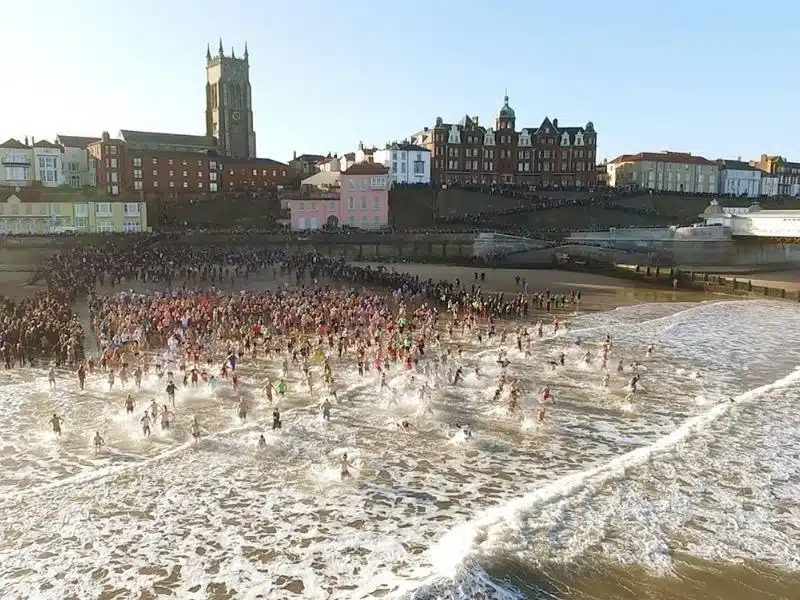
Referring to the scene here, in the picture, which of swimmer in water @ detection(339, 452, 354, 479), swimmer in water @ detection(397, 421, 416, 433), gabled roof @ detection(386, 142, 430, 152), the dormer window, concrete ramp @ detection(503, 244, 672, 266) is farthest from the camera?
the dormer window

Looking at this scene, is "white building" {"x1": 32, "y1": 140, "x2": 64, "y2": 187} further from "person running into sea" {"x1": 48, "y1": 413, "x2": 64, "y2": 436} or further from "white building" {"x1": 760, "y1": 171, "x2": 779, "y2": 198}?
"white building" {"x1": 760, "y1": 171, "x2": 779, "y2": 198}

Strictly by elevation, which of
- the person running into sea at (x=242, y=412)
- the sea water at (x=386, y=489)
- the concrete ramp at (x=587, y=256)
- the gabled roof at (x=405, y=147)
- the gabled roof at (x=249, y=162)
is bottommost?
the sea water at (x=386, y=489)

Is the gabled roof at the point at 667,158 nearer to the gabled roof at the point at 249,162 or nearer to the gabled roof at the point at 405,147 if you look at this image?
the gabled roof at the point at 405,147

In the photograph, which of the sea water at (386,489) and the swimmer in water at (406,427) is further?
the swimmer in water at (406,427)

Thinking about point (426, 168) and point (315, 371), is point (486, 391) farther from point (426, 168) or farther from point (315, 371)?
point (426, 168)

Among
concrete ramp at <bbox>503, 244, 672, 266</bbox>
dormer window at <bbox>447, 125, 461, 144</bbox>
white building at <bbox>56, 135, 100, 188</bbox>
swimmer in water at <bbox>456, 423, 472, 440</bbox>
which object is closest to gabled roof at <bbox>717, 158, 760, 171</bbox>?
dormer window at <bbox>447, 125, 461, 144</bbox>

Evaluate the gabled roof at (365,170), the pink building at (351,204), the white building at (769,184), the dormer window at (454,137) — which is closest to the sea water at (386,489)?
the pink building at (351,204)

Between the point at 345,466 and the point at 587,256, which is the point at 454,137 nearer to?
the point at 587,256

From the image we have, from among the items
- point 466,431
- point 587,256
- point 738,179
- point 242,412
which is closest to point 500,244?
point 587,256
